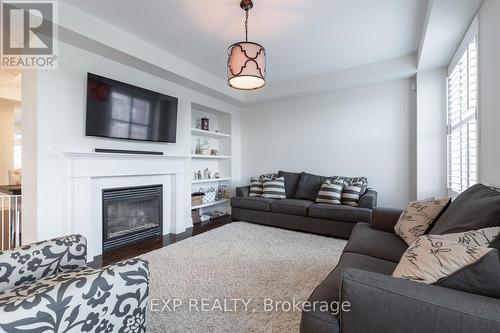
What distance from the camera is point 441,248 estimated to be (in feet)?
3.12

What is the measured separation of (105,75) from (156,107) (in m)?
0.72

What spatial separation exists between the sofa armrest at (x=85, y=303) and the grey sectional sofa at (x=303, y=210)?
2881mm

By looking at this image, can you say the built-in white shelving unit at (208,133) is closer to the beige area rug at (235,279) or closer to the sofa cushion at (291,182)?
the sofa cushion at (291,182)

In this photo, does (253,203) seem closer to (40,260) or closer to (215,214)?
(215,214)

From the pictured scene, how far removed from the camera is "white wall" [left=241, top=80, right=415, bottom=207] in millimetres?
3838

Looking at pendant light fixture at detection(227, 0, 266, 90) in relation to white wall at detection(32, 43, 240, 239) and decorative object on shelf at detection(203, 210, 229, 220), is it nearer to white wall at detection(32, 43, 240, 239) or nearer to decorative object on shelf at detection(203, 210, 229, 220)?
white wall at detection(32, 43, 240, 239)

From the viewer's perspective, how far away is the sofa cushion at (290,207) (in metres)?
3.70

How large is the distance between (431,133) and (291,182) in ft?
7.27

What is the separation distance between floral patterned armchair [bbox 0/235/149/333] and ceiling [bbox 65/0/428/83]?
2.28 m

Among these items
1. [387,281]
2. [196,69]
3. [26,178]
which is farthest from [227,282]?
[196,69]

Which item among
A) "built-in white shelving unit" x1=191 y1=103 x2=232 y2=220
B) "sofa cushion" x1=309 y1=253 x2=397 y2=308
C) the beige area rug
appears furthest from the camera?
"built-in white shelving unit" x1=191 y1=103 x2=232 y2=220

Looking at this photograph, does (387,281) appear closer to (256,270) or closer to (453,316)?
(453,316)

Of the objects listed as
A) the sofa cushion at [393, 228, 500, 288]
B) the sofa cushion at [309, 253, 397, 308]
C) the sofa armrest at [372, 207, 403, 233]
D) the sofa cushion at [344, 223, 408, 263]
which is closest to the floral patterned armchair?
the sofa cushion at [309, 253, 397, 308]

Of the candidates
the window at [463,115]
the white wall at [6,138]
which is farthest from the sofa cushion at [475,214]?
Result: the white wall at [6,138]
